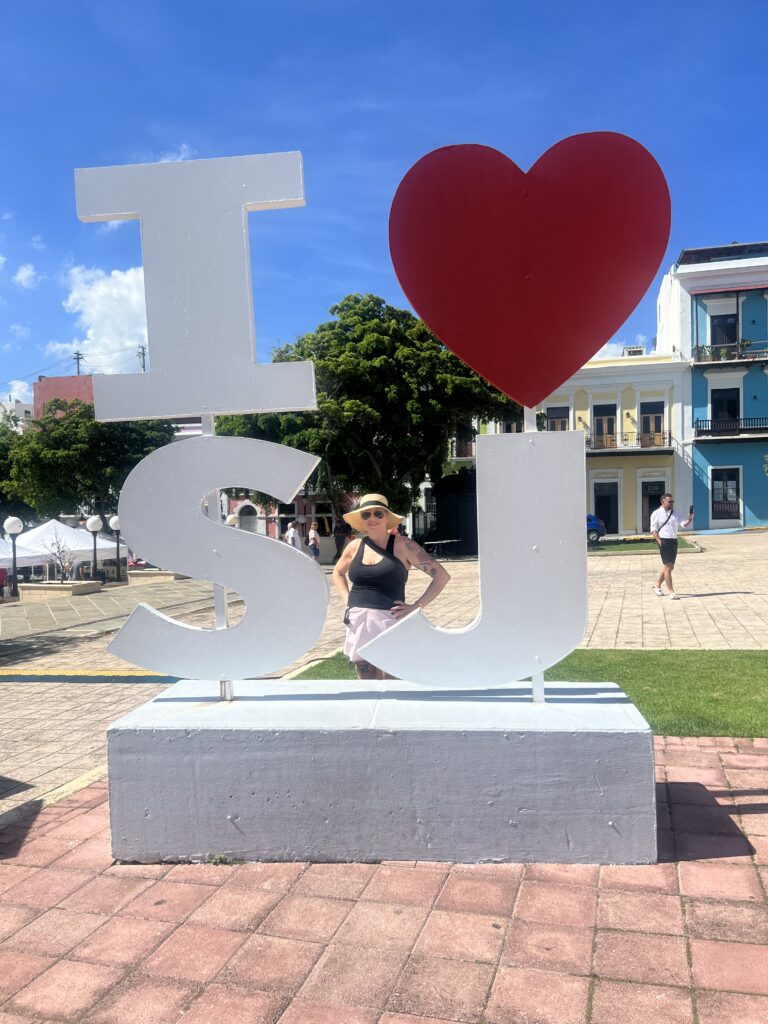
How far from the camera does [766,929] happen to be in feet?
9.14

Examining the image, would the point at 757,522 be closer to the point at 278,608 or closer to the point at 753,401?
the point at 753,401

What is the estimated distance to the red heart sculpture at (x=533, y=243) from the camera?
351cm

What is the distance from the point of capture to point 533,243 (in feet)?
11.6

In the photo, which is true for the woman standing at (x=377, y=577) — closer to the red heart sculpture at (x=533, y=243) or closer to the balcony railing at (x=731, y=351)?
the red heart sculpture at (x=533, y=243)

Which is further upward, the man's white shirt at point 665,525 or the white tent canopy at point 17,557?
the man's white shirt at point 665,525

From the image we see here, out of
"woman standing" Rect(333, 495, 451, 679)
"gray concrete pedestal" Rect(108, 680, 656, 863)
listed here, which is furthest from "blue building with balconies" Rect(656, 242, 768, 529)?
"gray concrete pedestal" Rect(108, 680, 656, 863)

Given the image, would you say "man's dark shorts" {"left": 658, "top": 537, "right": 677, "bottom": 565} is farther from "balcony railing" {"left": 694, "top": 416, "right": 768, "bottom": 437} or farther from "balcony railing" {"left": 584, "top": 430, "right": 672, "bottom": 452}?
"balcony railing" {"left": 694, "top": 416, "right": 768, "bottom": 437}

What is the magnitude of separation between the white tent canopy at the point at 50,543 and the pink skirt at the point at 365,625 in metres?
19.9

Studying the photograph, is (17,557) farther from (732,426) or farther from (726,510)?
(732,426)

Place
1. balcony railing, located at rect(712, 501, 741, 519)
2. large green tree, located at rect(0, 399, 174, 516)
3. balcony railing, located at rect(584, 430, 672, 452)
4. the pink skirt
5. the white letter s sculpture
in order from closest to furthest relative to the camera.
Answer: the white letter s sculpture, the pink skirt, large green tree, located at rect(0, 399, 174, 516), balcony railing, located at rect(712, 501, 741, 519), balcony railing, located at rect(584, 430, 672, 452)

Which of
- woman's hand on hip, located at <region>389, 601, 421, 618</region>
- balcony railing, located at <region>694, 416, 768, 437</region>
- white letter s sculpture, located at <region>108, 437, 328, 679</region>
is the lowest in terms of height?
woman's hand on hip, located at <region>389, 601, 421, 618</region>

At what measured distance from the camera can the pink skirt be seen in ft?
14.5

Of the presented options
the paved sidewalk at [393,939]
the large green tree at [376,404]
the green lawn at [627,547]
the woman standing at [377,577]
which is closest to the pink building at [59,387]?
the large green tree at [376,404]

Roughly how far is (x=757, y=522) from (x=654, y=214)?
34022mm
